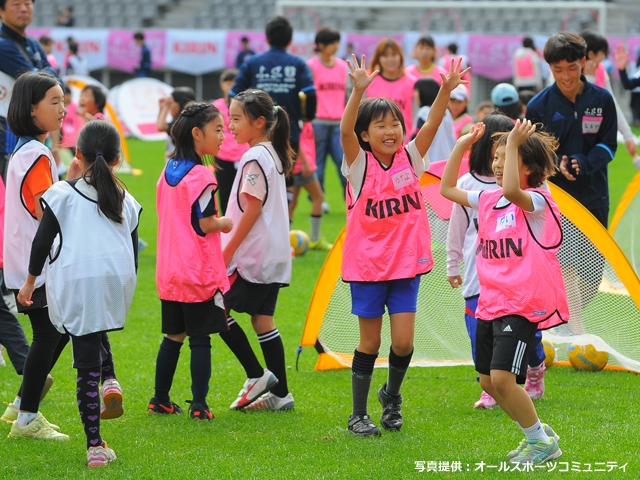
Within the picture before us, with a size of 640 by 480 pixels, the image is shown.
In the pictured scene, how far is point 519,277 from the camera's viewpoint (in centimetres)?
385

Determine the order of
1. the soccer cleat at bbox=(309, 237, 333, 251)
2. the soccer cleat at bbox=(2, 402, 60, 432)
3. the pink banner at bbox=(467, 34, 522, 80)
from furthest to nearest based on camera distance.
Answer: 1. the pink banner at bbox=(467, 34, 522, 80)
2. the soccer cleat at bbox=(309, 237, 333, 251)
3. the soccer cleat at bbox=(2, 402, 60, 432)

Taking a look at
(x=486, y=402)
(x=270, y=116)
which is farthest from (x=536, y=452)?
(x=270, y=116)

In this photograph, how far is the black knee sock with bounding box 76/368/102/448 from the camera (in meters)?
3.97

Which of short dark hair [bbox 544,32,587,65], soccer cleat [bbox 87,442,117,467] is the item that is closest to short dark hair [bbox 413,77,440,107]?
short dark hair [bbox 544,32,587,65]

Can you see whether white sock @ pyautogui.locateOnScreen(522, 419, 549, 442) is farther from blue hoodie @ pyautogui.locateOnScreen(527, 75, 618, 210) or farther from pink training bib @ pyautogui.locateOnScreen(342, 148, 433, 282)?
blue hoodie @ pyautogui.locateOnScreen(527, 75, 618, 210)

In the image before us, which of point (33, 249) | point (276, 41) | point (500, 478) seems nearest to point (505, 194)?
point (500, 478)

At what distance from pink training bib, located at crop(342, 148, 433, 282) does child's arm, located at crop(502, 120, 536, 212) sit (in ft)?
2.06

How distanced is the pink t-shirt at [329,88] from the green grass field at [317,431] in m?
4.58

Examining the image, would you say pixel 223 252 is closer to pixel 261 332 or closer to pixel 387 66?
pixel 261 332

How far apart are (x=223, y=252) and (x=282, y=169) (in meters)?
0.54

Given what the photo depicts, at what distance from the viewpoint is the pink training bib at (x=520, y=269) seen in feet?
12.6

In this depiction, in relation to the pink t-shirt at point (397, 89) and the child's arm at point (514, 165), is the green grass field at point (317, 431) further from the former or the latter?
the pink t-shirt at point (397, 89)

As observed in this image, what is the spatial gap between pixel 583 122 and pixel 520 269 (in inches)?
84.9

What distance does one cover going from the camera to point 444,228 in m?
5.80
